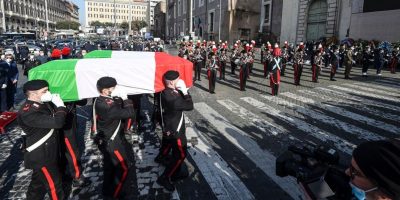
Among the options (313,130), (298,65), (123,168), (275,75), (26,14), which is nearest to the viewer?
(123,168)

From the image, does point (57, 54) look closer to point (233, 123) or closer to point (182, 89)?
point (233, 123)

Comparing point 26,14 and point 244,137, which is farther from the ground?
point 26,14

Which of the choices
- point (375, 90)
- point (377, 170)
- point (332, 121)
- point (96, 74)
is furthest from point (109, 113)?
point (375, 90)

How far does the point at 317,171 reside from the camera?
1814mm

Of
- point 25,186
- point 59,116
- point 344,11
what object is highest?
point 344,11

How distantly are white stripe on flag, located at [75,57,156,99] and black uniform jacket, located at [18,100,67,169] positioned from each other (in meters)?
1.79

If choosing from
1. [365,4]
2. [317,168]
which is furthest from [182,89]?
[365,4]

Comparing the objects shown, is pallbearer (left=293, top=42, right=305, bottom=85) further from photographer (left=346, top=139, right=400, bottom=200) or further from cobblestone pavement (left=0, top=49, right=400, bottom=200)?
photographer (left=346, top=139, right=400, bottom=200)

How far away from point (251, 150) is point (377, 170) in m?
4.30

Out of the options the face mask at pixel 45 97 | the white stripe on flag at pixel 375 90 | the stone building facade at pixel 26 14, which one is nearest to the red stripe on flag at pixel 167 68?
the face mask at pixel 45 97

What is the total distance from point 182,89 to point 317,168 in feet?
8.14

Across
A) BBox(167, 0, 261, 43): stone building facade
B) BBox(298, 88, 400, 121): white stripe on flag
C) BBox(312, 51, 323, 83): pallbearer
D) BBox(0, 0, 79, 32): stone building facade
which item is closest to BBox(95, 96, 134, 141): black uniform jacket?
BBox(298, 88, 400, 121): white stripe on flag

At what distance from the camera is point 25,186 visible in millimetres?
Answer: 4168

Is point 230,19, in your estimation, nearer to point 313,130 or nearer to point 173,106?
point 313,130
